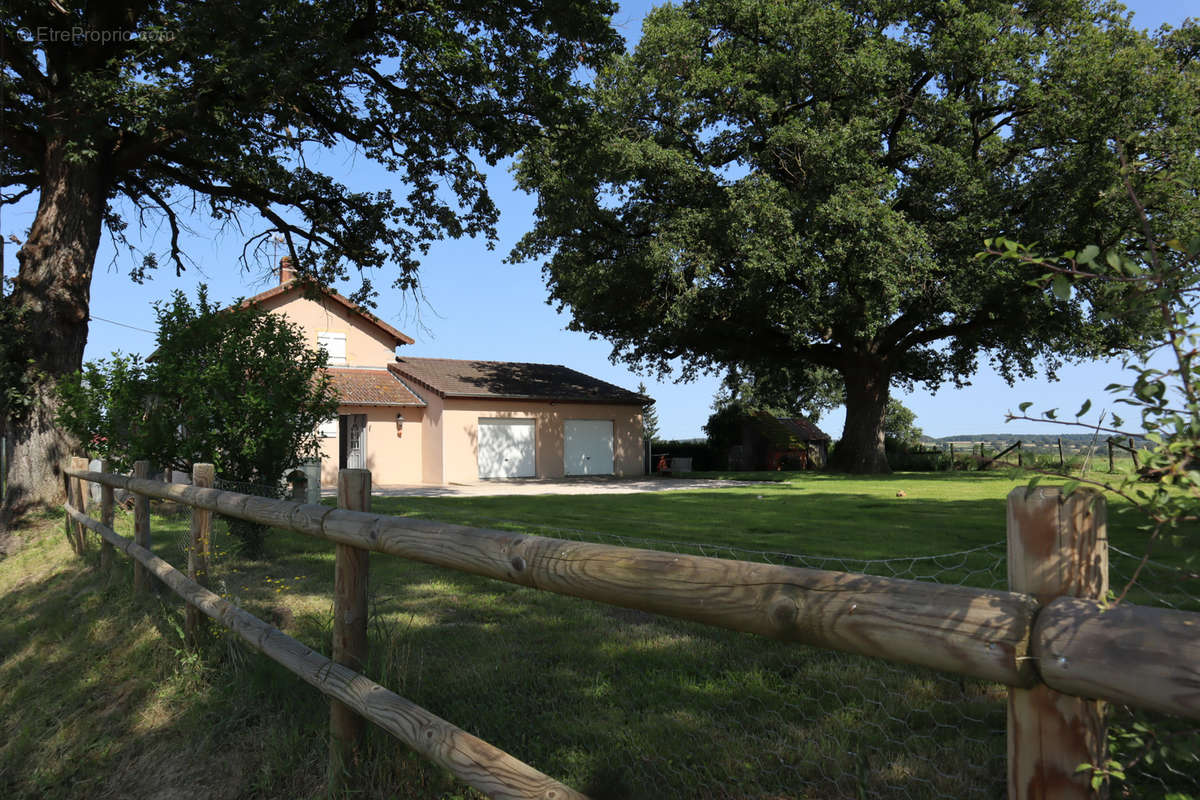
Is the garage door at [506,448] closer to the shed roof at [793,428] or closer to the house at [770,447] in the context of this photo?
the house at [770,447]

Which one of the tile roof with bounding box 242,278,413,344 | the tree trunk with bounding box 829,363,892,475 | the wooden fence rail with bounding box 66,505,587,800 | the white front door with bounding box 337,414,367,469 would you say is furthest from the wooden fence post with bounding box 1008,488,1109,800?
the tree trunk with bounding box 829,363,892,475

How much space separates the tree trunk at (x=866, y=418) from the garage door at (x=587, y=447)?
838 cm

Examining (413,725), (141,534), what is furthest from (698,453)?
(413,725)

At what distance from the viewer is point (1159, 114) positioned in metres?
19.2

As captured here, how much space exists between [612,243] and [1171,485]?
21570mm

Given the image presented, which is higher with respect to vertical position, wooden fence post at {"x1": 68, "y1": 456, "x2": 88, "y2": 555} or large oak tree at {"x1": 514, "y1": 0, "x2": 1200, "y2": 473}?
large oak tree at {"x1": 514, "y1": 0, "x2": 1200, "y2": 473}

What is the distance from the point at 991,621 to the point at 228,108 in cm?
1237

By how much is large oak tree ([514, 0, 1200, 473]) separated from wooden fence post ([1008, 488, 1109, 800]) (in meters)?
17.6

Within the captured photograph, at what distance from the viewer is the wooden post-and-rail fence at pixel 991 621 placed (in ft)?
4.02

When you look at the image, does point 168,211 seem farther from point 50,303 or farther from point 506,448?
point 506,448

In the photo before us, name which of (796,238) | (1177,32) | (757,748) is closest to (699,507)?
(796,238)

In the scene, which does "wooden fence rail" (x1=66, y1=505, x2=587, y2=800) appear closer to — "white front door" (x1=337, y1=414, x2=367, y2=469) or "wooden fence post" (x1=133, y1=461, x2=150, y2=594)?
"wooden fence post" (x1=133, y1=461, x2=150, y2=594)

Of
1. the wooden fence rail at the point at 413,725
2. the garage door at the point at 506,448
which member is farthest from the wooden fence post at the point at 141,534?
the garage door at the point at 506,448

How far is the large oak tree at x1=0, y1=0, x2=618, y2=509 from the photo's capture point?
9758 mm
